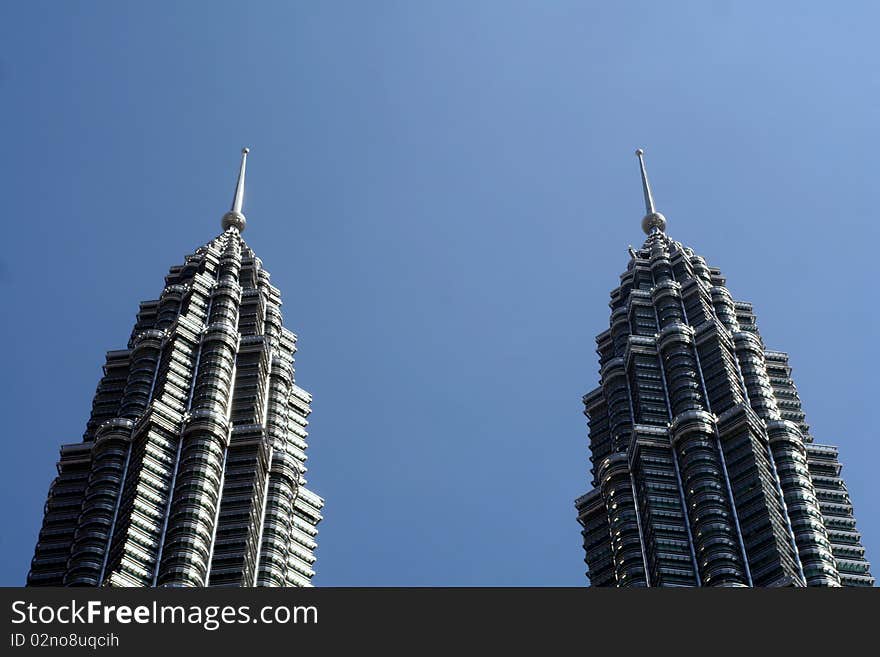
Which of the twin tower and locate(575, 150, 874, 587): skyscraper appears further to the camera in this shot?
locate(575, 150, 874, 587): skyscraper

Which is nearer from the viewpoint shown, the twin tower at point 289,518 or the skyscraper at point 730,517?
the twin tower at point 289,518

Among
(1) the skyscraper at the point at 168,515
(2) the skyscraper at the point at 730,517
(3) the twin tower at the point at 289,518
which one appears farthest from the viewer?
(2) the skyscraper at the point at 730,517

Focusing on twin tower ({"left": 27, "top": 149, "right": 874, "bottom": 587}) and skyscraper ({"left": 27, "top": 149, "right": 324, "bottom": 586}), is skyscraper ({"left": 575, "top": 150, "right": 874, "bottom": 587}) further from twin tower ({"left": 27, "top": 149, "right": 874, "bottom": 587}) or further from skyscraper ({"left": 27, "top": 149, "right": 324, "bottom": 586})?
skyscraper ({"left": 27, "top": 149, "right": 324, "bottom": 586})

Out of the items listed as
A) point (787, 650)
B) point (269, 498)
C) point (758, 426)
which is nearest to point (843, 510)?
point (758, 426)

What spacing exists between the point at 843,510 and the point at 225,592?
138257 mm

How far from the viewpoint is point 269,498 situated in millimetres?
198000

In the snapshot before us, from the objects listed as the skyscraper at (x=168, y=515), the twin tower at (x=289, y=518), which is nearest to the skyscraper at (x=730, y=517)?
the twin tower at (x=289, y=518)

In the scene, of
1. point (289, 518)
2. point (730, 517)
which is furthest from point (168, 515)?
point (730, 517)

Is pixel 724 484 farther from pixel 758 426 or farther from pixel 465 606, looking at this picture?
pixel 465 606

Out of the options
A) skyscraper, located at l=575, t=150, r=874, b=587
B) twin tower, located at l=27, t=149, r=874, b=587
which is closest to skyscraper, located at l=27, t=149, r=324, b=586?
twin tower, located at l=27, t=149, r=874, b=587

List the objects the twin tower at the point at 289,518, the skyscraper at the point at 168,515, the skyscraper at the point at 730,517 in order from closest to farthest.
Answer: the skyscraper at the point at 168,515 → the twin tower at the point at 289,518 → the skyscraper at the point at 730,517

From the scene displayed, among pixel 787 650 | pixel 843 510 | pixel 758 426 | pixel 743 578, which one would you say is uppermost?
pixel 758 426

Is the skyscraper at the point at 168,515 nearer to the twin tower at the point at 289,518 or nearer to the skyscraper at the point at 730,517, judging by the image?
the twin tower at the point at 289,518

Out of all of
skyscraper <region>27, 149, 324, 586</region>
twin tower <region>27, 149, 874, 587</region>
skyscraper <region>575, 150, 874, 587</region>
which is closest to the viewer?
skyscraper <region>27, 149, 324, 586</region>
